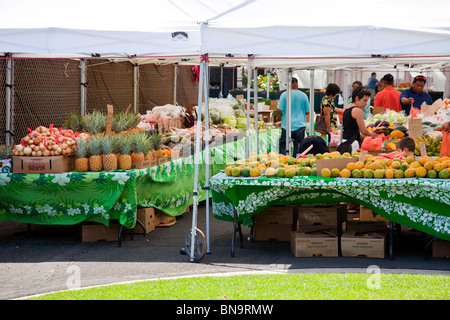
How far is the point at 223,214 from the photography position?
304 inches

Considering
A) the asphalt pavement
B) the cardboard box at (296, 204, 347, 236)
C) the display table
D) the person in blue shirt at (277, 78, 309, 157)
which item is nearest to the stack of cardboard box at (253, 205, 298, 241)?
the asphalt pavement

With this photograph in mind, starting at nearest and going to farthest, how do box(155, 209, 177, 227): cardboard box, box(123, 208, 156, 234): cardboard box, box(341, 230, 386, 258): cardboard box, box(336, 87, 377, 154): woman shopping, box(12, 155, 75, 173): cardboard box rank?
box(341, 230, 386, 258): cardboard box < box(12, 155, 75, 173): cardboard box < box(123, 208, 156, 234): cardboard box < box(155, 209, 177, 227): cardboard box < box(336, 87, 377, 154): woman shopping

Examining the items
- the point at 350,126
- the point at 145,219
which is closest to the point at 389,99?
the point at 350,126

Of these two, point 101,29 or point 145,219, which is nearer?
point 101,29

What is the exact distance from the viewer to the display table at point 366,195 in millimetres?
6773

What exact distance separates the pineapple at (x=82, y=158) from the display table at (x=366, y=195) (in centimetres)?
168

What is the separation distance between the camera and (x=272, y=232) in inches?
316

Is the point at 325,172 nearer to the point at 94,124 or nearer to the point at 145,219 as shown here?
the point at 145,219

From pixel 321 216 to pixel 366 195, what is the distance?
0.74 metres

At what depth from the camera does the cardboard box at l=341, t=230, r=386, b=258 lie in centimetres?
720

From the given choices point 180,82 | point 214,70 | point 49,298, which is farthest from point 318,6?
point 214,70

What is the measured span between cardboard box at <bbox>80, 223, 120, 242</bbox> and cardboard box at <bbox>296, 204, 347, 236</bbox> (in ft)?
7.73

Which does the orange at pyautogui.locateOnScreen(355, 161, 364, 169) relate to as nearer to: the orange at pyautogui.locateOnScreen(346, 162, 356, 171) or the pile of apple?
the orange at pyautogui.locateOnScreen(346, 162, 356, 171)
